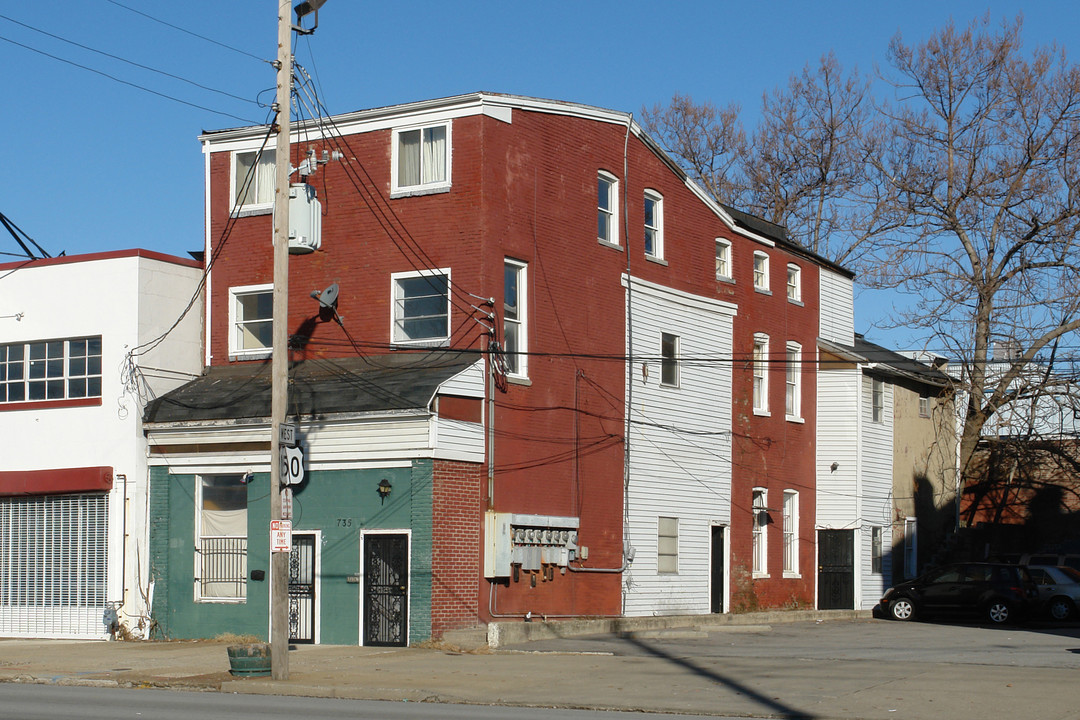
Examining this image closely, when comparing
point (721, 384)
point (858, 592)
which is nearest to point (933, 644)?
point (721, 384)

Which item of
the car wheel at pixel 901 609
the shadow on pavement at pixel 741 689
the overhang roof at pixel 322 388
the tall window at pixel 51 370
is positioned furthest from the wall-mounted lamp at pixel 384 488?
the car wheel at pixel 901 609

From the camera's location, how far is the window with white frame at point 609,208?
28719 mm

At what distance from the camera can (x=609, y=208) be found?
28.9 m

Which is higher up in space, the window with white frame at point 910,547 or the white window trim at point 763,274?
the white window trim at point 763,274

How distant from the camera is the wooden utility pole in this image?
59.3 feet

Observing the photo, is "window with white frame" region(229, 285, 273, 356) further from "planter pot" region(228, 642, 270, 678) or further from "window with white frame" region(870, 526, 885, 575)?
"window with white frame" region(870, 526, 885, 575)

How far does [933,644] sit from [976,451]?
23.7 meters

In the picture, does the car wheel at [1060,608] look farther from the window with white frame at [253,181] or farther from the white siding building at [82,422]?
the white siding building at [82,422]

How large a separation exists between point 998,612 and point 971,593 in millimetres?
815

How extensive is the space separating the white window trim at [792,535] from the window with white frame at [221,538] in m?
16.0

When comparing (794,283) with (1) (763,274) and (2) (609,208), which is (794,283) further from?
(2) (609,208)

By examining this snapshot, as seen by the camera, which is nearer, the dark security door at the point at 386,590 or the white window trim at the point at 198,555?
the dark security door at the point at 386,590

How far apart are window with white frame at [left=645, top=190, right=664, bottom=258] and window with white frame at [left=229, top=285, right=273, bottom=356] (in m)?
8.88

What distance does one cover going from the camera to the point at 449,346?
24953 millimetres
